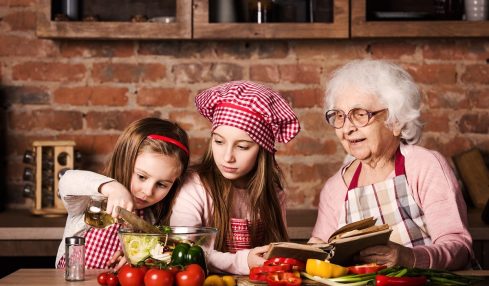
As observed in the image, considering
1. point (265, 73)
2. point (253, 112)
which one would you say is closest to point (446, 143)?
point (265, 73)

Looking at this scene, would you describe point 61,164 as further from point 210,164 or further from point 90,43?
point 210,164

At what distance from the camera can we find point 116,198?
91.2 inches

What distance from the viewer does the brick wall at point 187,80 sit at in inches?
152

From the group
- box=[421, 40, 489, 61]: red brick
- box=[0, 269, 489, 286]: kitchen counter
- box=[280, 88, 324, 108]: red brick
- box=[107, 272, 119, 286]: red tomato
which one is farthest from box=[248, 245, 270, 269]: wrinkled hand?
box=[421, 40, 489, 61]: red brick

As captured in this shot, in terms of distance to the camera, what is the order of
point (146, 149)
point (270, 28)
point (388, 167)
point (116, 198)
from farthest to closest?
point (270, 28)
point (388, 167)
point (146, 149)
point (116, 198)

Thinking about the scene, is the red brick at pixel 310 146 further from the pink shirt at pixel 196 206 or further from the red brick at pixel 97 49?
the pink shirt at pixel 196 206

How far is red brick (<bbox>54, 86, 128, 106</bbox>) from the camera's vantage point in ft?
12.7

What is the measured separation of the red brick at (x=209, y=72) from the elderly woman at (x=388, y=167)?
1.14 meters

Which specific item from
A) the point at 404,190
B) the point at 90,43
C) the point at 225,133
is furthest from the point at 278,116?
the point at 90,43

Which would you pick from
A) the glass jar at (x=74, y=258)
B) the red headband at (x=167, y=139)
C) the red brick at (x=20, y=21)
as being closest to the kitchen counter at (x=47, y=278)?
the glass jar at (x=74, y=258)

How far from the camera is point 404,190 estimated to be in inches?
104

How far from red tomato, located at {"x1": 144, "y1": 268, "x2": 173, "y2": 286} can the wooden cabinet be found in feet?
6.03

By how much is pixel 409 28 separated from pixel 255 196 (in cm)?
135

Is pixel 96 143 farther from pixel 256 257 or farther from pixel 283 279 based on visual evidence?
pixel 283 279
